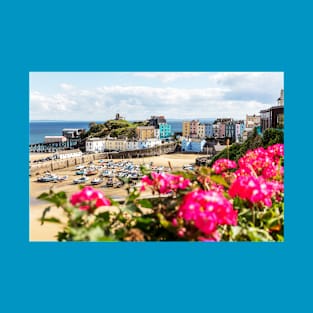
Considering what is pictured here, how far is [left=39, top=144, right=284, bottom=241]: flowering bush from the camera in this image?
1748mm

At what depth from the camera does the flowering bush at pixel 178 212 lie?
5.74 feet

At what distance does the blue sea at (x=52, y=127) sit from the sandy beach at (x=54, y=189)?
17 cm

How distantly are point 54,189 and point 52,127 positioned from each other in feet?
1.90

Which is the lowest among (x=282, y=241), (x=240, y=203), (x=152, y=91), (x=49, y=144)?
(x=282, y=241)

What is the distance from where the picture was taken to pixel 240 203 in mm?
2295

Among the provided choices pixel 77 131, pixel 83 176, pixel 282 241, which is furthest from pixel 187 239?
pixel 77 131

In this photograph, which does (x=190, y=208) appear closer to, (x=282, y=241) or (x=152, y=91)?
(x=282, y=241)

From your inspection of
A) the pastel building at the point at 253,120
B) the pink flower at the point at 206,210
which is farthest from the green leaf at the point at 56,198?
the pastel building at the point at 253,120

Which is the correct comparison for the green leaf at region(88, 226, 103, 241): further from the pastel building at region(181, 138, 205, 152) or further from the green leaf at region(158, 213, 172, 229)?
the pastel building at region(181, 138, 205, 152)

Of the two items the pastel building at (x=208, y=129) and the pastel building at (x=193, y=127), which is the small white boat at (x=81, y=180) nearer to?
the pastel building at (x=193, y=127)

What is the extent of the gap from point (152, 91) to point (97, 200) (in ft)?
6.85

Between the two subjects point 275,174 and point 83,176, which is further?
point 83,176

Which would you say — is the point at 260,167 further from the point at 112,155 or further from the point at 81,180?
the point at 112,155

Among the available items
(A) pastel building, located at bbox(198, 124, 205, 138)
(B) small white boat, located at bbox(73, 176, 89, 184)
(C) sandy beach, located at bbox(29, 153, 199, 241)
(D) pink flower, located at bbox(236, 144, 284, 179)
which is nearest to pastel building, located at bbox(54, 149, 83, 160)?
(C) sandy beach, located at bbox(29, 153, 199, 241)
